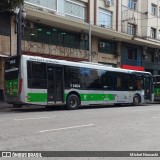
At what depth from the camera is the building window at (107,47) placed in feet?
119

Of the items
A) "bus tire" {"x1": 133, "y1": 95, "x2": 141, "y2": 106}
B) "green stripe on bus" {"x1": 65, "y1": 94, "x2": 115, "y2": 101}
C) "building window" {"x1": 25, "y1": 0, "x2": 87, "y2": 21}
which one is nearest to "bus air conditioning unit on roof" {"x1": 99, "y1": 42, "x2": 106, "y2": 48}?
"building window" {"x1": 25, "y1": 0, "x2": 87, "y2": 21}

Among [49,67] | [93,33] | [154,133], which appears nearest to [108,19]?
[93,33]

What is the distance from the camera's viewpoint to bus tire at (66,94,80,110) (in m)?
20.8

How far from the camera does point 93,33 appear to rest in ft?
112

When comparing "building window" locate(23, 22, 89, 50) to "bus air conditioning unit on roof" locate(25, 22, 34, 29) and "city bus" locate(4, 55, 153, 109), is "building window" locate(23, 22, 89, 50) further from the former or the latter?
"city bus" locate(4, 55, 153, 109)

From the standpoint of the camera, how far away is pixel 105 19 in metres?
36.6

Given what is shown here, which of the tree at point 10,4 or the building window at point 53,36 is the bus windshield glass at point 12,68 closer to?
the tree at point 10,4

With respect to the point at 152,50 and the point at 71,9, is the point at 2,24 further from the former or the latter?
the point at 152,50

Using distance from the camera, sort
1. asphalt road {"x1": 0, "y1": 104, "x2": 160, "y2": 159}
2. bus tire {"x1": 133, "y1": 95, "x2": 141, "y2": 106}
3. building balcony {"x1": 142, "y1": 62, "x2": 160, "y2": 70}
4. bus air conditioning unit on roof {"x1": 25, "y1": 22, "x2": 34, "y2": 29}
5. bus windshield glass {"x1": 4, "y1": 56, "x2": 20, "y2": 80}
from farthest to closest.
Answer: building balcony {"x1": 142, "y1": 62, "x2": 160, "y2": 70}
bus air conditioning unit on roof {"x1": 25, "y1": 22, "x2": 34, "y2": 29}
bus tire {"x1": 133, "y1": 95, "x2": 141, "y2": 106}
bus windshield glass {"x1": 4, "y1": 56, "x2": 20, "y2": 80}
asphalt road {"x1": 0, "y1": 104, "x2": 160, "y2": 159}

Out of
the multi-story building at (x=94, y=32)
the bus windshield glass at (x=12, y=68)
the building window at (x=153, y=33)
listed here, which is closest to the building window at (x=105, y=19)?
the multi-story building at (x=94, y=32)

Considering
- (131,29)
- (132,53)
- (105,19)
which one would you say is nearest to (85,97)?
(105,19)

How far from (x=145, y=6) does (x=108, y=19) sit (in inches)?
311

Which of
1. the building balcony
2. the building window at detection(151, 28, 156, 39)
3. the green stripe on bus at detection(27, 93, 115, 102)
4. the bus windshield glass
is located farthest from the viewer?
the building window at detection(151, 28, 156, 39)

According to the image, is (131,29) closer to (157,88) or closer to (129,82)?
(157,88)
